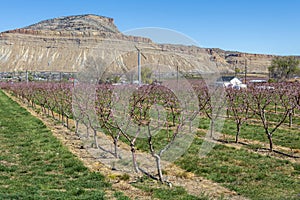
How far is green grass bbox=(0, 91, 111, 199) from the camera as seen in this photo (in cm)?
593

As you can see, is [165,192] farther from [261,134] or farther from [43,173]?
[261,134]

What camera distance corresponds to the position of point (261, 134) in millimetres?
12047

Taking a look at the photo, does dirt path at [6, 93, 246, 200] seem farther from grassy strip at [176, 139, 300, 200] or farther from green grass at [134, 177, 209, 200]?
grassy strip at [176, 139, 300, 200]

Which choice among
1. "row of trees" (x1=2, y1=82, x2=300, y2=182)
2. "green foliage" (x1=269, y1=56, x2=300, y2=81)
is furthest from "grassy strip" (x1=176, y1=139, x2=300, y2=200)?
"green foliage" (x1=269, y1=56, x2=300, y2=81)

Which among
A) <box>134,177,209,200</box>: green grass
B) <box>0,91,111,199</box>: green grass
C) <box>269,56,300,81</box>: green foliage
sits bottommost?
<box>0,91,111,199</box>: green grass

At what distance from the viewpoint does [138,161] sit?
8.40 m

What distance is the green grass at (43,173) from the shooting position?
5934 millimetres

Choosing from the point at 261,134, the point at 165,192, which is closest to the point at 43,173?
the point at 165,192

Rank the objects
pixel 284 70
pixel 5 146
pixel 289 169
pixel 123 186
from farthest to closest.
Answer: pixel 284 70
pixel 5 146
pixel 289 169
pixel 123 186

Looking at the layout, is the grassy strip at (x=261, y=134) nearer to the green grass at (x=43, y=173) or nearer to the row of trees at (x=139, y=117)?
the row of trees at (x=139, y=117)

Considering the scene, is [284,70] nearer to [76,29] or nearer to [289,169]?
[289,169]

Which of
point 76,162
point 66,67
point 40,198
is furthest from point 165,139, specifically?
point 66,67

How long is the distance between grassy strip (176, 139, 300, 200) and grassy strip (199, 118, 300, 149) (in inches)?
78.5

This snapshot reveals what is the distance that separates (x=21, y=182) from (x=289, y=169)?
5.50 m
